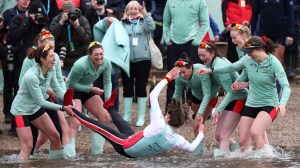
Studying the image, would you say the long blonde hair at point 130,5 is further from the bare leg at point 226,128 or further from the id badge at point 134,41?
the bare leg at point 226,128

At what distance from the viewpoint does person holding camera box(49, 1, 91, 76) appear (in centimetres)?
1483

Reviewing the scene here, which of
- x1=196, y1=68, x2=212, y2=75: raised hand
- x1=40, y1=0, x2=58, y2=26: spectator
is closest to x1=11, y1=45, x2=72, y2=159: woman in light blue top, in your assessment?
x1=196, y1=68, x2=212, y2=75: raised hand

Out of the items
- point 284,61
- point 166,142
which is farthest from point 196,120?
point 284,61

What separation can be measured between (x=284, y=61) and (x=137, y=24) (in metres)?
4.35

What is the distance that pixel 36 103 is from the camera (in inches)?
491

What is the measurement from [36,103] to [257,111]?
290 centimetres

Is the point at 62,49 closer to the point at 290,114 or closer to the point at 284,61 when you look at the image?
the point at 290,114

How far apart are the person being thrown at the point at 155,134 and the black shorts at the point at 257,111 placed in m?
0.64

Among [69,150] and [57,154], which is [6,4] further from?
[57,154]

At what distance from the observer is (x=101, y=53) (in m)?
13.5

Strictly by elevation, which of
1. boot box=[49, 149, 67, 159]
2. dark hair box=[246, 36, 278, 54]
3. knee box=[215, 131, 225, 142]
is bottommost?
boot box=[49, 149, 67, 159]

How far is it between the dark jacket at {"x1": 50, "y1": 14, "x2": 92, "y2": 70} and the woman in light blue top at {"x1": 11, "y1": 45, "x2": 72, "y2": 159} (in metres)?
2.33

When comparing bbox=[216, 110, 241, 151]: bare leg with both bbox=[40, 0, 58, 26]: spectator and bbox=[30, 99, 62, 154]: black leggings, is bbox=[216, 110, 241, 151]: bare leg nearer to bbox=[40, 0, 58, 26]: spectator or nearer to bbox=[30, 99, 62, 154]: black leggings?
bbox=[30, 99, 62, 154]: black leggings

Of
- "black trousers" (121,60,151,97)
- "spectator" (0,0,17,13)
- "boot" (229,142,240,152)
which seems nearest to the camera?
"boot" (229,142,240,152)
